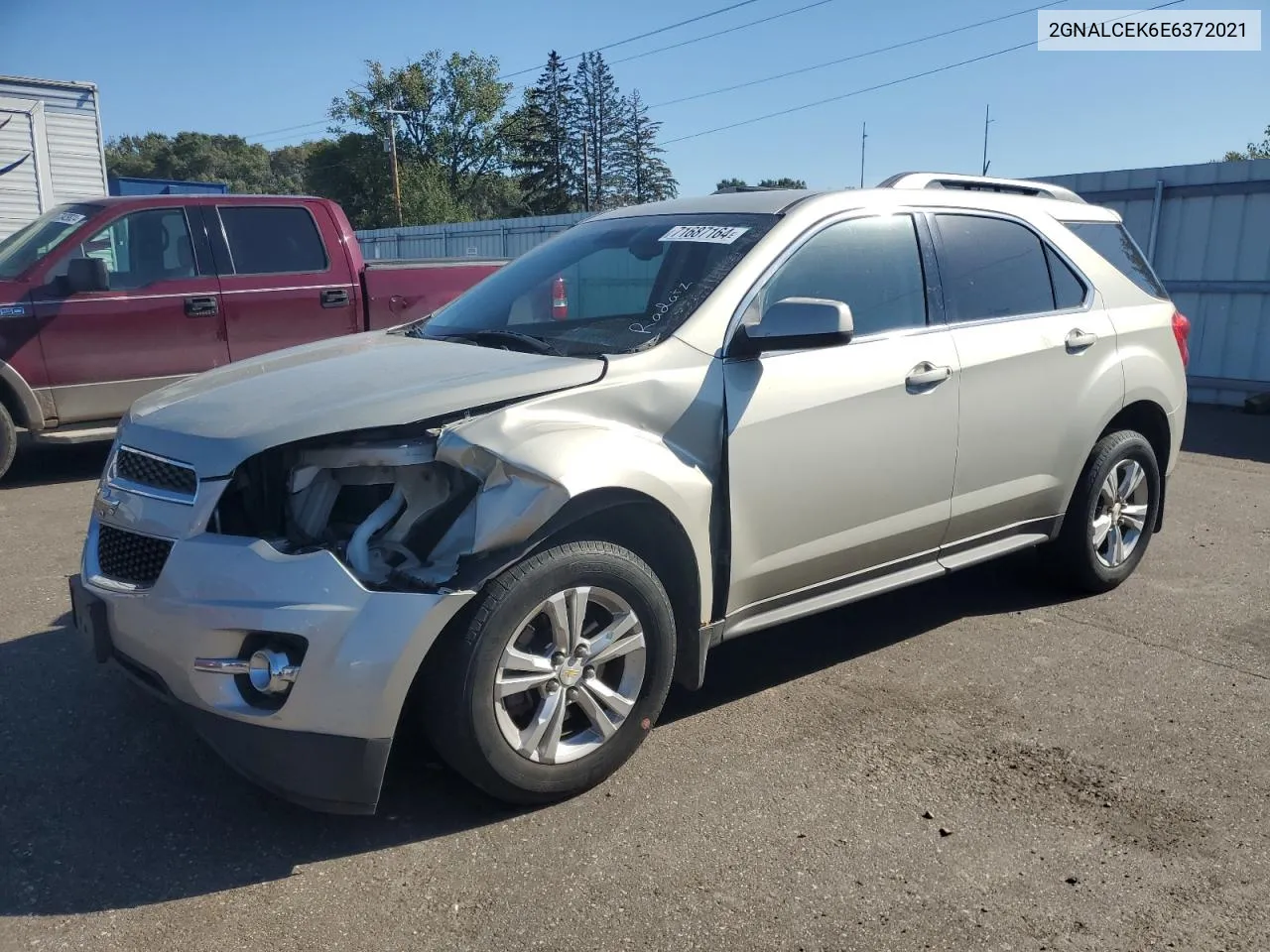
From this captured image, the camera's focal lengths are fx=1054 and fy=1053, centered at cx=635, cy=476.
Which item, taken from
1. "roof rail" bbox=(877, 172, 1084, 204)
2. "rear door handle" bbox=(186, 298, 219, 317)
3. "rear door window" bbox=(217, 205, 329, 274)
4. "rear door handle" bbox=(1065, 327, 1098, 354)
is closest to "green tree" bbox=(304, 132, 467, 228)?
"rear door window" bbox=(217, 205, 329, 274)

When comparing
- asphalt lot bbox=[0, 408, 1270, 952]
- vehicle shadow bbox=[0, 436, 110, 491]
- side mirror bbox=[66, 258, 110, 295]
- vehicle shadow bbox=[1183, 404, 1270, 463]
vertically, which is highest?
side mirror bbox=[66, 258, 110, 295]

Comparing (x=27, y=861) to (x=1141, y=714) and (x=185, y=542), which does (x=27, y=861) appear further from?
(x=1141, y=714)

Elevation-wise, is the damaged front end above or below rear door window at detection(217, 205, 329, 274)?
below

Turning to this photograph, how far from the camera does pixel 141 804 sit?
3.25m

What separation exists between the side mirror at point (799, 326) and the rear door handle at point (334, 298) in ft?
19.0

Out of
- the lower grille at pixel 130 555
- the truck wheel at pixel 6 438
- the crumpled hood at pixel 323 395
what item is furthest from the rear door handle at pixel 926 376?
the truck wheel at pixel 6 438

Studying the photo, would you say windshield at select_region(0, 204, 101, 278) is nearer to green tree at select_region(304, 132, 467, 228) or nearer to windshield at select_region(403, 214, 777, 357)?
windshield at select_region(403, 214, 777, 357)

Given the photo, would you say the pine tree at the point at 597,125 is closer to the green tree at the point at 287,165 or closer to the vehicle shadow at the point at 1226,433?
the green tree at the point at 287,165

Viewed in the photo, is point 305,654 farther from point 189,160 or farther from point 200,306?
point 189,160

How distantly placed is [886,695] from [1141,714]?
0.94 metres

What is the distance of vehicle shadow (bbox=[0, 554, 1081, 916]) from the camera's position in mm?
2893

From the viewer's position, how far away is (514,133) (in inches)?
3004

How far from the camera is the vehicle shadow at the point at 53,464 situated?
796 cm

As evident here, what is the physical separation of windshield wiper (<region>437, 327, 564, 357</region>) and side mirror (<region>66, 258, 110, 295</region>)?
455 cm
